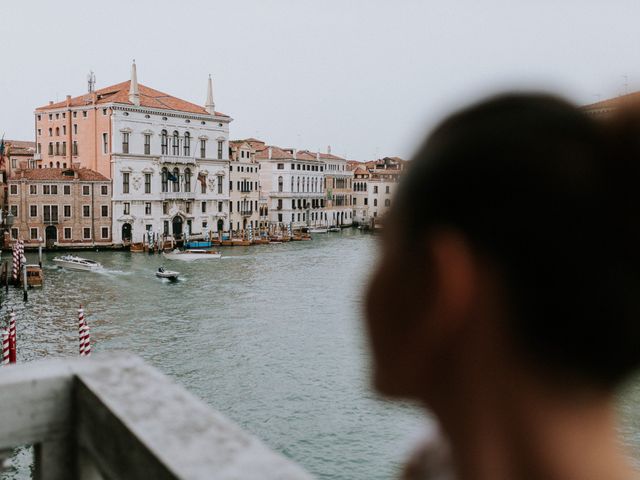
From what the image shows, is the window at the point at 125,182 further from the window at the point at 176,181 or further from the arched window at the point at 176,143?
the arched window at the point at 176,143

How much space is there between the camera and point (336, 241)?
31.9 m

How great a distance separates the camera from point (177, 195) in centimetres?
2822

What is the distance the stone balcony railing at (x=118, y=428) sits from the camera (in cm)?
77

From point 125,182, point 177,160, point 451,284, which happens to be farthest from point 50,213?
point 451,284

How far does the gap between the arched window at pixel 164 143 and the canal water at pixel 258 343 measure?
8244mm

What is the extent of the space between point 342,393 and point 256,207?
25.5 meters

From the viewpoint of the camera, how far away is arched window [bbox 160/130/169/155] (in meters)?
27.7

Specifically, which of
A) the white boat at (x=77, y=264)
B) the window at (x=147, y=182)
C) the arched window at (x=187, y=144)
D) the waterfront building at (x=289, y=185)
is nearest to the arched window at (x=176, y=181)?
the arched window at (x=187, y=144)

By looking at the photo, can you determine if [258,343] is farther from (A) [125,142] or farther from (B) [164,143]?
(B) [164,143]

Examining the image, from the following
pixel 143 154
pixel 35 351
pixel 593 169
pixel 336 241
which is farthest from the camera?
pixel 336 241

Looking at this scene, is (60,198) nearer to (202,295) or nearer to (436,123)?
(202,295)

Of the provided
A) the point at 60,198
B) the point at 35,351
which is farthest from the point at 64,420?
the point at 60,198

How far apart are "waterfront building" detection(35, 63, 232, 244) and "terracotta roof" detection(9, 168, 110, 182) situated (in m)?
0.74

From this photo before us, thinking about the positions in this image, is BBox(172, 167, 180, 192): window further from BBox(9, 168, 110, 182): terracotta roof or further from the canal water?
the canal water
